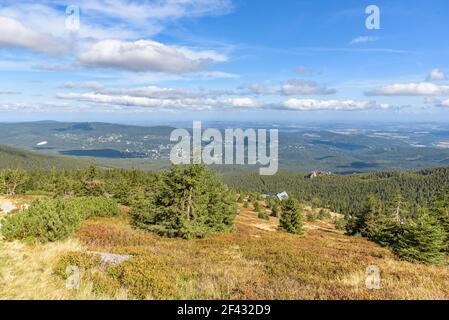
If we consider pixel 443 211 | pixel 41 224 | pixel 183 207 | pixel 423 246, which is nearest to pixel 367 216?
pixel 443 211

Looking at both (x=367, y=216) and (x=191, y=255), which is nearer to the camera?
(x=191, y=255)

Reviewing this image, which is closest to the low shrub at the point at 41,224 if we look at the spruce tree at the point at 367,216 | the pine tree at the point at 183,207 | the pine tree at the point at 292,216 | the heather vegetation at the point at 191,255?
the heather vegetation at the point at 191,255

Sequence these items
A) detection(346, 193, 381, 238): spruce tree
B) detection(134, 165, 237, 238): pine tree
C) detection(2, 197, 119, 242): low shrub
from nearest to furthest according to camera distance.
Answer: detection(2, 197, 119, 242): low shrub → detection(134, 165, 237, 238): pine tree → detection(346, 193, 381, 238): spruce tree

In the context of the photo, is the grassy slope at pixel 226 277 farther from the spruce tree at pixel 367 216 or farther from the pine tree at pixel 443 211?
the spruce tree at pixel 367 216

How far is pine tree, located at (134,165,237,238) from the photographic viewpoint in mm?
22984

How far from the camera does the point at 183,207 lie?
2450 centimetres

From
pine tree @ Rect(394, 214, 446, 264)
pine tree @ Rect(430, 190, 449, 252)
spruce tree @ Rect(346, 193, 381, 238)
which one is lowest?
spruce tree @ Rect(346, 193, 381, 238)

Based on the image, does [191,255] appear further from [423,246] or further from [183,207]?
[423,246]

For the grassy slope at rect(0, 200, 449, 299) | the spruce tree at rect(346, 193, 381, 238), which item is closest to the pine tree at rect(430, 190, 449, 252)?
the spruce tree at rect(346, 193, 381, 238)

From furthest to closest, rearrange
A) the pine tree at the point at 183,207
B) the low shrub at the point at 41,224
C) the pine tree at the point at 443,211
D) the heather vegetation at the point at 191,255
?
the pine tree at the point at 443,211
the pine tree at the point at 183,207
the low shrub at the point at 41,224
the heather vegetation at the point at 191,255

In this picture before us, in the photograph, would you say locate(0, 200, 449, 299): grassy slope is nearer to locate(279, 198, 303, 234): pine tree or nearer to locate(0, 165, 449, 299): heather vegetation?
locate(0, 165, 449, 299): heather vegetation

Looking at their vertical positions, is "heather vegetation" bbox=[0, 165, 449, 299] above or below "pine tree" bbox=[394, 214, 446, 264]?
above

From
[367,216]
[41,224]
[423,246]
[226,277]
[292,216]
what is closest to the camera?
[226,277]

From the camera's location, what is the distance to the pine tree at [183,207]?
22984 mm
